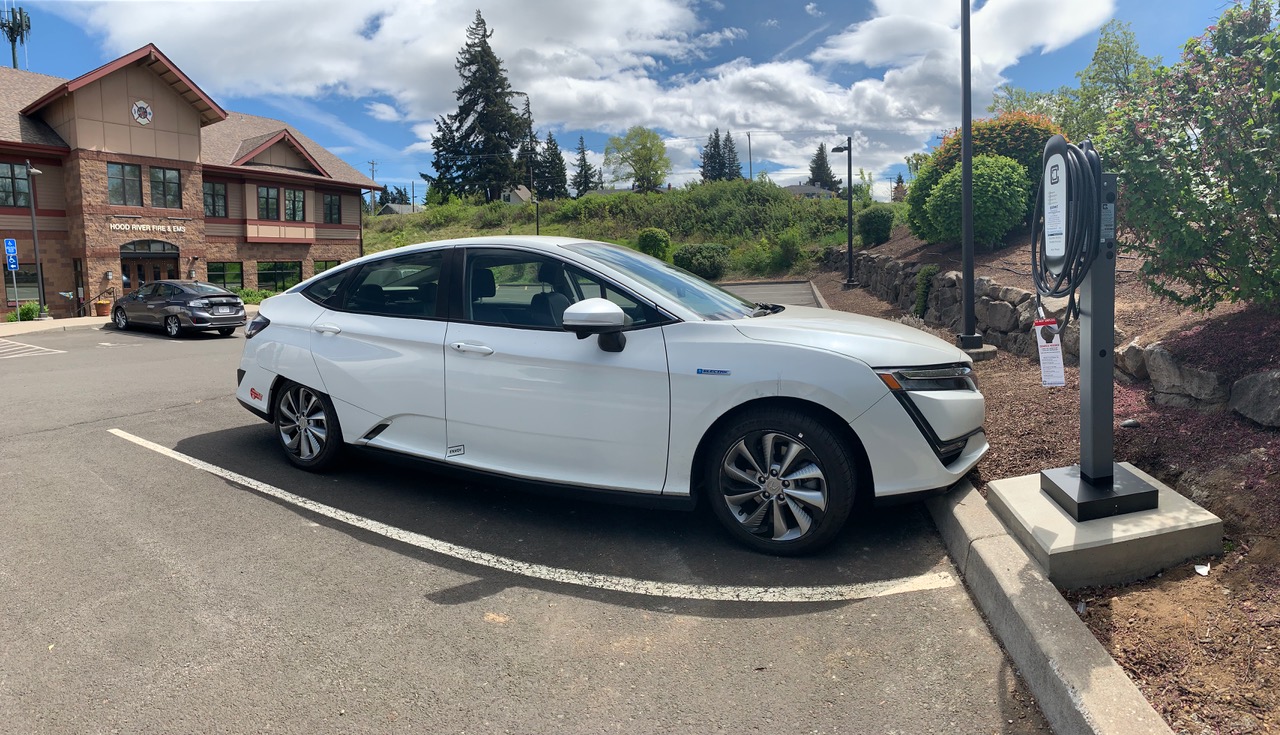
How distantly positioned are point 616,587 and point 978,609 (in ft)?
5.30

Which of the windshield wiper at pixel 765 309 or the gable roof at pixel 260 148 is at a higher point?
the gable roof at pixel 260 148

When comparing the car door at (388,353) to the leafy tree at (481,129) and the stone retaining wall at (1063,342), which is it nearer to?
the stone retaining wall at (1063,342)

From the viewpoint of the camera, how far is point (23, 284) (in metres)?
27.7

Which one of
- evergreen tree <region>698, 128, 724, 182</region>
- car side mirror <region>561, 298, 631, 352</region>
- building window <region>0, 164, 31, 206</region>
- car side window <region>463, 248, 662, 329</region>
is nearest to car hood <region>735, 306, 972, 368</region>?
car side mirror <region>561, 298, 631, 352</region>

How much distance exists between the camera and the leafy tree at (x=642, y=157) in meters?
78.3

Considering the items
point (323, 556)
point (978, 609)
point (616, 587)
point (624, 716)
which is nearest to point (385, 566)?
point (323, 556)

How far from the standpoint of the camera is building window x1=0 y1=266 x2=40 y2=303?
27.2 m

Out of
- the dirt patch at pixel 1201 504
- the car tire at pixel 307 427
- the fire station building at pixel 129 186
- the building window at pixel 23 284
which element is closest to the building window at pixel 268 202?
the fire station building at pixel 129 186

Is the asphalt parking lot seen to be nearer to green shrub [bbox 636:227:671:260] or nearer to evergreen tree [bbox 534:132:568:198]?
green shrub [bbox 636:227:671:260]

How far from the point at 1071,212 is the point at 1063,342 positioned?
13.7ft

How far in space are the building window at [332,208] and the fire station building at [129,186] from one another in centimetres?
255

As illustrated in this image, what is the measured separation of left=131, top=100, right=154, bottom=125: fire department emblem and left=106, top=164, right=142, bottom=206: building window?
1.77m

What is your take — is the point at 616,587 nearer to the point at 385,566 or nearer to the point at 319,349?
the point at 385,566

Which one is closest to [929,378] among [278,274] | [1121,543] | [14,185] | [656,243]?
[1121,543]
